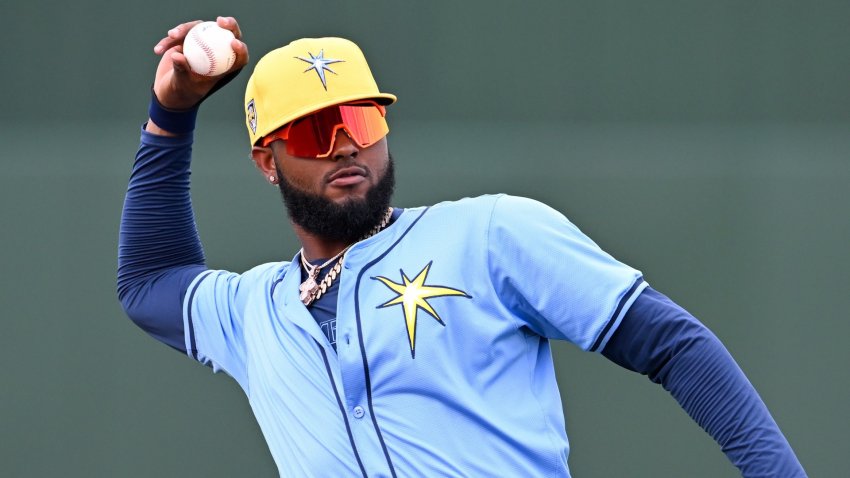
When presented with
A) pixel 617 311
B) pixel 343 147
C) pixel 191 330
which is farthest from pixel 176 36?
pixel 617 311

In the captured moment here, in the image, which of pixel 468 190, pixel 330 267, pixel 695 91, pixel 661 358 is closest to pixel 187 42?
pixel 330 267

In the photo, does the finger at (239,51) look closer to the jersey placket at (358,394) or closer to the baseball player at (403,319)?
the baseball player at (403,319)

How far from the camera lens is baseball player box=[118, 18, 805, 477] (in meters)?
2.07

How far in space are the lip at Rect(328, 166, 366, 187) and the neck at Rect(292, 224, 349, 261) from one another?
0.15m

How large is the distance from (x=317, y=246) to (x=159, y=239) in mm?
507

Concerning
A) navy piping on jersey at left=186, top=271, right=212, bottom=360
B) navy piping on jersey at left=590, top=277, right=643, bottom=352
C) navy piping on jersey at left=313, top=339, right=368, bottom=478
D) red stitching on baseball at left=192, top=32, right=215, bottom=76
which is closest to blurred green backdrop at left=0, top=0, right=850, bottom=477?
navy piping on jersey at left=186, top=271, right=212, bottom=360

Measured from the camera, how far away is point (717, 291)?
4.61 meters

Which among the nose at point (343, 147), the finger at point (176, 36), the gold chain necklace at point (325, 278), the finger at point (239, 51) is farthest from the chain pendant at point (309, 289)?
the finger at point (176, 36)

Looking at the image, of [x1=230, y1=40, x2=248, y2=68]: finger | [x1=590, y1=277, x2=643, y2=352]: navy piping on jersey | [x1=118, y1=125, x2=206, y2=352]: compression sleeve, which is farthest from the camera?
[x1=118, y1=125, x2=206, y2=352]: compression sleeve

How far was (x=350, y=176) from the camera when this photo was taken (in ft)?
7.93

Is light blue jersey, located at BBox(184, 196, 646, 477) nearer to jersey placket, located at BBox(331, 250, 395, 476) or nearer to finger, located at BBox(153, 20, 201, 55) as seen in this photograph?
jersey placket, located at BBox(331, 250, 395, 476)

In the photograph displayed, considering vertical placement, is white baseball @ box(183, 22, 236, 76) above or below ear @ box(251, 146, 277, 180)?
above

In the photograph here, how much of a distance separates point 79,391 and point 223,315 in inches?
83.9

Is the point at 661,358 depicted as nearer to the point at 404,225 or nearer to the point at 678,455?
the point at 404,225
